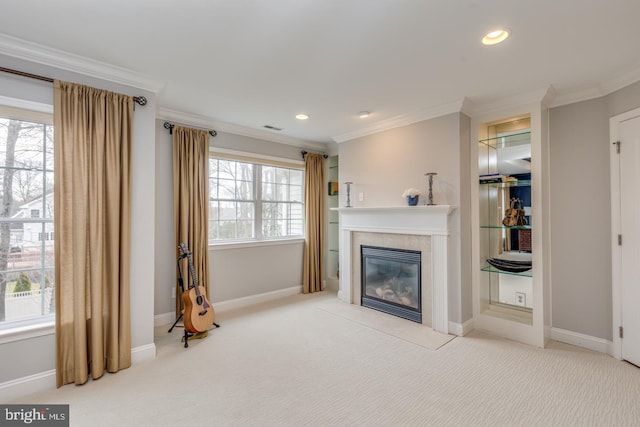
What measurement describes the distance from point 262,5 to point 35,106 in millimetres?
1894

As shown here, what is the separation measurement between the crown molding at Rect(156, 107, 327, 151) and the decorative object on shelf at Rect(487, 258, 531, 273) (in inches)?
122

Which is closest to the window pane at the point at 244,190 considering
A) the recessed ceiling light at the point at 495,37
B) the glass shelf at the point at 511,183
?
the glass shelf at the point at 511,183

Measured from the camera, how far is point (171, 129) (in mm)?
3549

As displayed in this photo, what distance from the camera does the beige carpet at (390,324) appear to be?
309 centimetres

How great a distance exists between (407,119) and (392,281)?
2057mm

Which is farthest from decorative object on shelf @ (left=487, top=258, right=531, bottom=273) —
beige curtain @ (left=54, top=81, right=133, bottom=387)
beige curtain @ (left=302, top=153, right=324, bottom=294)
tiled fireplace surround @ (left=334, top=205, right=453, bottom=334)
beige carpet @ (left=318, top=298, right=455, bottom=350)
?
beige curtain @ (left=54, top=81, right=133, bottom=387)

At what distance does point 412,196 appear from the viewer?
137 inches

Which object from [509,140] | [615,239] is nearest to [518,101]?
[509,140]

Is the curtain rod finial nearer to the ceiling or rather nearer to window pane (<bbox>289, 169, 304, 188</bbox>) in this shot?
the ceiling

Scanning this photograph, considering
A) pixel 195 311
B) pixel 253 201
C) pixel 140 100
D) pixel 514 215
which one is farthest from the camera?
pixel 253 201

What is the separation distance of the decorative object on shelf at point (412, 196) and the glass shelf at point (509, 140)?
2.92 feet

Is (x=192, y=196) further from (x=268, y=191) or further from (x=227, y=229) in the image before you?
(x=268, y=191)

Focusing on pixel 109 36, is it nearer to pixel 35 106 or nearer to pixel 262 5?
pixel 35 106

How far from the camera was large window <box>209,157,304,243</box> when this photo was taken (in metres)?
4.10
